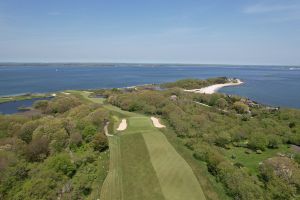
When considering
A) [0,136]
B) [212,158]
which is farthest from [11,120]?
[212,158]

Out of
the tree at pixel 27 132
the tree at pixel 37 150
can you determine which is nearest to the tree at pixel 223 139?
the tree at pixel 37 150

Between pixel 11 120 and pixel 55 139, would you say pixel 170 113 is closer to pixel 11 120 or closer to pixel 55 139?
pixel 55 139

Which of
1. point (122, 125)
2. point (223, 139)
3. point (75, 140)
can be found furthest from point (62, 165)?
point (223, 139)

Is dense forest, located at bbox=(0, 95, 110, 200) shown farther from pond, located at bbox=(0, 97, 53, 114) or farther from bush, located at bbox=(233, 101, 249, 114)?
bush, located at bbox=(233, 101, 249, 114)

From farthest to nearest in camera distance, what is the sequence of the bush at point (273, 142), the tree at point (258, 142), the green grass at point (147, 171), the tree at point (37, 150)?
the bush at point (273, 142) < the tree at point (258, 142) < the tree at point (37, 150) < the green grass at point (147, 171)

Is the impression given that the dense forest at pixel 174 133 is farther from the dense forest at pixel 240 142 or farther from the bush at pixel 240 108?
the bush at pixel 240 108

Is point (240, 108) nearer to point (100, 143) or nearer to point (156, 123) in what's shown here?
point (156, 123)

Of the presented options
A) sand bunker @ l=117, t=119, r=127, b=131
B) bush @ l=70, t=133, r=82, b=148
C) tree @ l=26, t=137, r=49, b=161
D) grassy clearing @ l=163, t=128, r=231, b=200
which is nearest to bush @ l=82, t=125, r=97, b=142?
bush @ l=70, t=133, r=82, b=148
